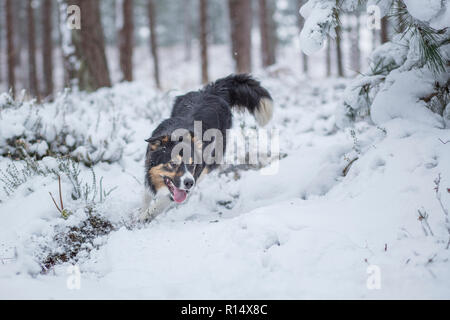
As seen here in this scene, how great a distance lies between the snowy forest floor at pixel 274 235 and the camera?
218cm

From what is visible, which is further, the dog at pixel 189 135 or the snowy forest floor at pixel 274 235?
the dog at pixel 189 135

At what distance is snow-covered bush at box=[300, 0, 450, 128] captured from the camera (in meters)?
2.88

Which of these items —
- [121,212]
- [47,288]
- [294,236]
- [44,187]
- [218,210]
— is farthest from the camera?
[218,210]

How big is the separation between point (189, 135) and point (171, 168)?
495mm

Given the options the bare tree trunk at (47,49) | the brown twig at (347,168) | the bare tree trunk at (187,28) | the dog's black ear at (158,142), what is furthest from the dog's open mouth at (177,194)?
the bare tree trunk at (187,28)

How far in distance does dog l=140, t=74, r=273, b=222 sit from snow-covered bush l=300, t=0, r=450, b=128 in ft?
6.18

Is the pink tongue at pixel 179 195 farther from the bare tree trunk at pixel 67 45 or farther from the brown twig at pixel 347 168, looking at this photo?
the bare tree trunk at pixel 67 45

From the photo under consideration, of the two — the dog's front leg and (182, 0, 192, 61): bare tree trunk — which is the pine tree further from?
(182, 0, 192, 61): bare tree trunk

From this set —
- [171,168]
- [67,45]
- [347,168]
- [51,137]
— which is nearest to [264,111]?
[347,168]

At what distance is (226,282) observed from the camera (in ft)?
7.47

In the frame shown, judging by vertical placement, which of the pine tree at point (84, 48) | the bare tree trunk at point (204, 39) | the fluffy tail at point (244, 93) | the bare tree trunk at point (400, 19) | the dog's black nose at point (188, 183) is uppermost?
the bare tree trunk at point (204, 39)
